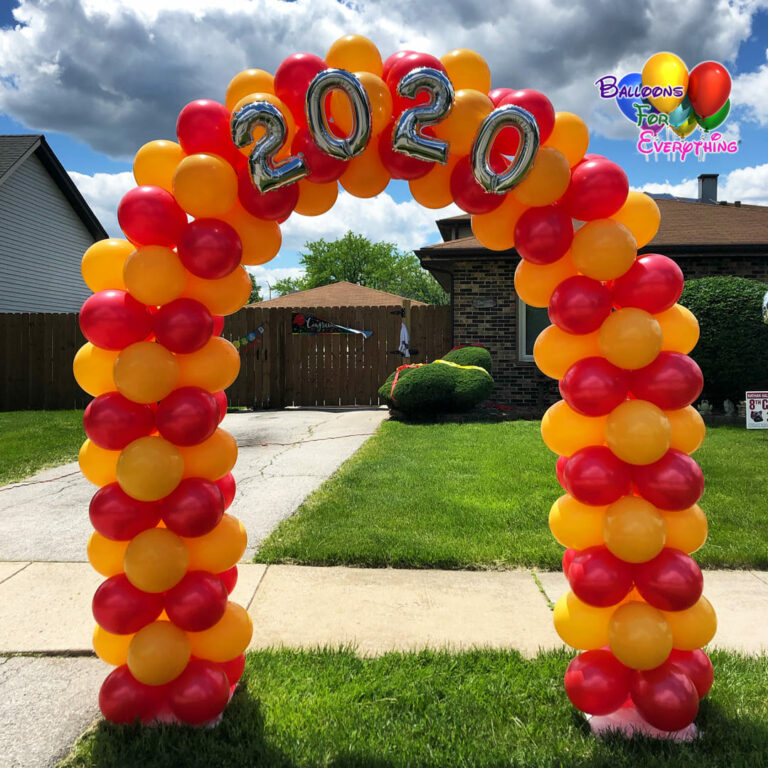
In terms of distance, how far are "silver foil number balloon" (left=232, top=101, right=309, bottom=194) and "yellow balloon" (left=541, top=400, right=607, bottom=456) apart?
137cm

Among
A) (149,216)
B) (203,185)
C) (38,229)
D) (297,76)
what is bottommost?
(149,216)

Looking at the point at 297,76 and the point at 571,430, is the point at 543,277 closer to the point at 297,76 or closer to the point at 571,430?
the point at 571,430

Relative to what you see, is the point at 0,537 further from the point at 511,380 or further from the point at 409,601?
the point at 511,380

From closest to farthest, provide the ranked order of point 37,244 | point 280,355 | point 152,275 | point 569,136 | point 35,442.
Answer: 1. point 152,275
2. point 569,136
3. point 35,442
4. point 280,355
5. point 37,244

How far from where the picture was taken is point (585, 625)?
7.67 ft

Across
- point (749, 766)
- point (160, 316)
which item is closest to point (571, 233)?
point (160, 316)

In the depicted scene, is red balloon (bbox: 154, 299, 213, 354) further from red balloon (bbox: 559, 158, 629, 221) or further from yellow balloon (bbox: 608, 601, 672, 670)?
yellow balloon (bbox: 608, 601, 672, 670)

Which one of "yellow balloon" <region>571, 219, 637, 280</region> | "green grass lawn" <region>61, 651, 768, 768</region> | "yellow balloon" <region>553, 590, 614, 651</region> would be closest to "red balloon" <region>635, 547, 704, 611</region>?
"yellow balloon" <region>553, 590, 614, 651</region>

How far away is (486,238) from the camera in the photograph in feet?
8.36

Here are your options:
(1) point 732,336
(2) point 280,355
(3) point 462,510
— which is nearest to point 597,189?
(3) point 462,510

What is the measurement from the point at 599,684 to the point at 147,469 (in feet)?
6.02

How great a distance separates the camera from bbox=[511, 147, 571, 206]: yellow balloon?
89.2 inches

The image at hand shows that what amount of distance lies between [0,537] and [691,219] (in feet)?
46.0

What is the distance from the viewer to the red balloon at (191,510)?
7.59 feet
